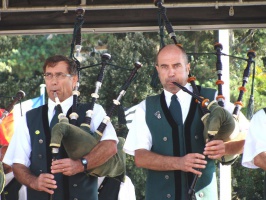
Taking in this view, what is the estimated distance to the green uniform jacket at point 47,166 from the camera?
6.67 m

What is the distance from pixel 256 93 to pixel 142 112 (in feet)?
38.1

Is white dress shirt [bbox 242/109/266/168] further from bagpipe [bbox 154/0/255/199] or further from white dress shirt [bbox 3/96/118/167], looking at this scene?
white dress shirt [bbox 3/96/118/167]

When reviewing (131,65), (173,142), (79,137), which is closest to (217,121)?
(173,142)

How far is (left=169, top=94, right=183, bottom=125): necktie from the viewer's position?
259 inches

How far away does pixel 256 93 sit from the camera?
18.1 m

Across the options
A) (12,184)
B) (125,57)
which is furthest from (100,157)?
(125,57)

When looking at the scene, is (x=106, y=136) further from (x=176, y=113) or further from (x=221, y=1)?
(x=221, y=1)

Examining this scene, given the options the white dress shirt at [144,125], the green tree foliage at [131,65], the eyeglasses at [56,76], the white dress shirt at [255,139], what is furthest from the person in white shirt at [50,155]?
the green tree foliage at [131,65]

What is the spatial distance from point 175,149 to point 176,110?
0.31m

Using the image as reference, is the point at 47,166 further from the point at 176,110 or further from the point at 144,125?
the point at 176,110

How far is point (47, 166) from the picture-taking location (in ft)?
22.1

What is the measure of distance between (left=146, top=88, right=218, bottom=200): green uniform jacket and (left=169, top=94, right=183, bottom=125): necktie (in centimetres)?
3

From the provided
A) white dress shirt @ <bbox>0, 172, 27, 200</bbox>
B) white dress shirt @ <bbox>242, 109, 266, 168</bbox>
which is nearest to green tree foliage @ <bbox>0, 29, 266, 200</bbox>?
white dress shirt @ <bbox>0, 172, 27, 200</bbox>

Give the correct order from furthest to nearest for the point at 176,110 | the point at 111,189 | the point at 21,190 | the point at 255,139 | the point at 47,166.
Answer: the point at 111,189 < the point at 21,190 < the point at 47,166 < the point at 176,110 < the point at 255,139
